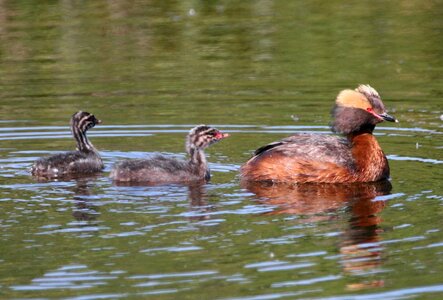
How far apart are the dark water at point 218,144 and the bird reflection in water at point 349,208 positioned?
0.03m

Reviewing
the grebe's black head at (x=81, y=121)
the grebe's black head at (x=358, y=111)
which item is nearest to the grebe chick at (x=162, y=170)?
the grebe's black head at (x=81, y=121)

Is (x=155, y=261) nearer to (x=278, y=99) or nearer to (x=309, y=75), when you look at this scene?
(x=278, y=99)

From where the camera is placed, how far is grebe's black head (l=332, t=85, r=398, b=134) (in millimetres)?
13672

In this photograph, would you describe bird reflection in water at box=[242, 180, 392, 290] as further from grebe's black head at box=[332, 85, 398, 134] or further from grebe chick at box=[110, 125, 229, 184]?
grebe's black head at box=[332, 85, 398, 134]

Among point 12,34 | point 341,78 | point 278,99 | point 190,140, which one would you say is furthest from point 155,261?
point 12,34

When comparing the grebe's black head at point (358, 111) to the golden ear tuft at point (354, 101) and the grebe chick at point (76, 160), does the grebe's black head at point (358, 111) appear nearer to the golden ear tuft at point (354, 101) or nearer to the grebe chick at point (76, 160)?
the golden ear tuft at point (354, 101)

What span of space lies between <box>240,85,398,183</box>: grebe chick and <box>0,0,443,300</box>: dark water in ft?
0.72

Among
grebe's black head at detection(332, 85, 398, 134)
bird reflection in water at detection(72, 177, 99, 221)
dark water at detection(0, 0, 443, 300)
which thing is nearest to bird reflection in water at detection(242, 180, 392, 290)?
dark water at detection(0, 0, 443, 300)

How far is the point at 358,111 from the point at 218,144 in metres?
2.30

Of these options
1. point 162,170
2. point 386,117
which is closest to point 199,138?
point 162,170

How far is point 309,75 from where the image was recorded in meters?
18.9

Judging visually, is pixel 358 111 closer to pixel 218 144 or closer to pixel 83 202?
pixel 218 144

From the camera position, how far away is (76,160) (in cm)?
1359

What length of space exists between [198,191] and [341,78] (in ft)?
21.2
